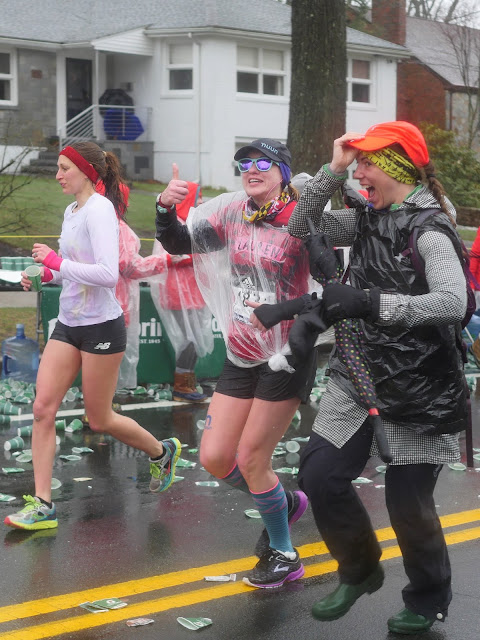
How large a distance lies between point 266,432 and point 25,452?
292cm

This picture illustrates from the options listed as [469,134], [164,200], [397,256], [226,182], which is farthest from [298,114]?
[469,134]

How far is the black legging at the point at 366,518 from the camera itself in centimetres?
404

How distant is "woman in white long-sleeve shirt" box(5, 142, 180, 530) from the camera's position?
5512 millimetres

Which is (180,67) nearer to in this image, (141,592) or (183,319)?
(183,319)

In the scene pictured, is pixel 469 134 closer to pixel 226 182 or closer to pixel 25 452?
pixel 226 182

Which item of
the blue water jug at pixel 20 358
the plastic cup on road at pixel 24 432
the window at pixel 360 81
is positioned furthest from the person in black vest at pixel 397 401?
the window at pixel 360 81

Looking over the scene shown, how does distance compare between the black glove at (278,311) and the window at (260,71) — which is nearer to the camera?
the black glove at (278,311)

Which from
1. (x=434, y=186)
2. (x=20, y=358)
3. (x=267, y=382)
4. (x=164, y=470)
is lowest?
(x=164, y=470)

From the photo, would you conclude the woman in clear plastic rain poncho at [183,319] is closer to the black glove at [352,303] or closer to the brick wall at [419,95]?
the black glove at [352,303]

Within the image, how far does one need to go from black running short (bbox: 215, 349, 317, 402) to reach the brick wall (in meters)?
35.5

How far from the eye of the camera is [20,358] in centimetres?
953

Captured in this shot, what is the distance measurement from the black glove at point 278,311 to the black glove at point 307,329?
0.61 ft

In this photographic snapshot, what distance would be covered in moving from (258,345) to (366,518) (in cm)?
96

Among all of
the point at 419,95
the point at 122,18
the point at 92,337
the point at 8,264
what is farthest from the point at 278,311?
the point at 419,95
